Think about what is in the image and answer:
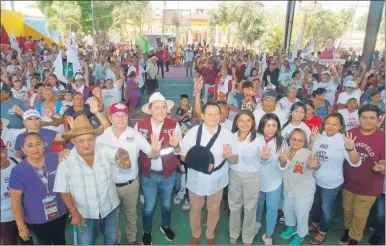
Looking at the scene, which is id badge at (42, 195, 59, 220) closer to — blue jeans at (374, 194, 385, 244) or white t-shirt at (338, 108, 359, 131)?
blue jeans at (374, 194, 385, 244)

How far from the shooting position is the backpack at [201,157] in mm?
3270

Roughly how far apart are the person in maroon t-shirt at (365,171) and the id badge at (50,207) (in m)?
2.95

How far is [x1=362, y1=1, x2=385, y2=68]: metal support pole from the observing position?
8391 millimetres

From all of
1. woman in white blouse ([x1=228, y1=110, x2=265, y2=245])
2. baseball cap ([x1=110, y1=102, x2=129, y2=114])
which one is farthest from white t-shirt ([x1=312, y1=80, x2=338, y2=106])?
baseball cap ([x1=110, y1=102, x2=129, y2=114])

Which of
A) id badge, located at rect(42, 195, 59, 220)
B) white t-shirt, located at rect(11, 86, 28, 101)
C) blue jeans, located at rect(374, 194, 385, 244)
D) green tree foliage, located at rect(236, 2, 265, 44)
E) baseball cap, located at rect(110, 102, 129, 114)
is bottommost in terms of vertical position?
blue jeans, located at rect(374, 194, 385, 244)

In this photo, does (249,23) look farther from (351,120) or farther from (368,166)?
(368,166)

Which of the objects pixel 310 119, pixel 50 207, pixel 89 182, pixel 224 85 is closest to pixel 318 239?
pixel 310 119

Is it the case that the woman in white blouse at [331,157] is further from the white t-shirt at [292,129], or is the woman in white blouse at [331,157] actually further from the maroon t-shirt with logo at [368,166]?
the white t-shirt at [292,129]

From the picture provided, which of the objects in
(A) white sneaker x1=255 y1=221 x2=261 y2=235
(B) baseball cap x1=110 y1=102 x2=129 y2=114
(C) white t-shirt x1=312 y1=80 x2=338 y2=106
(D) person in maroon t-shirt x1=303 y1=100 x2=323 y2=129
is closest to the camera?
(B) baseball cap x1=110 y1=102 x2=129 y2=114

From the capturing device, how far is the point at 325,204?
3.67 metres

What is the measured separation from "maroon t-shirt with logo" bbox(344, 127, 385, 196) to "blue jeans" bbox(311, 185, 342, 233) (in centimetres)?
21

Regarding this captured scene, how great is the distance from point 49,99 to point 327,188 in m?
3.95

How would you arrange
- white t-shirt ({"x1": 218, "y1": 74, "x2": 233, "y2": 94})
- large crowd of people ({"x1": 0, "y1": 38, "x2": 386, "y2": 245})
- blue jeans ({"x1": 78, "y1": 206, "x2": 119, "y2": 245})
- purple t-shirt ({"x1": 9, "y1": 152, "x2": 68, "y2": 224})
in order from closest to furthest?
purple t-shirt ({"x1": 9, "y1": 152, "x2": 68, "y2": 224}), large crowd of people ({"x1": 0, "y1": 38, "x2": 386, "y2": 245}), blue jeans ({"x1": 78, "y1": 206, "x2": 119, "y2": 245}), white t-shirt ({"x1": 218, "y1": 74, "x2": 233, "y2": 94})

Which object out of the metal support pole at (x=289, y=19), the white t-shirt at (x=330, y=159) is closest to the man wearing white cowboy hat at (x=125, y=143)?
the white t-shirt at (x=330, y=159)
